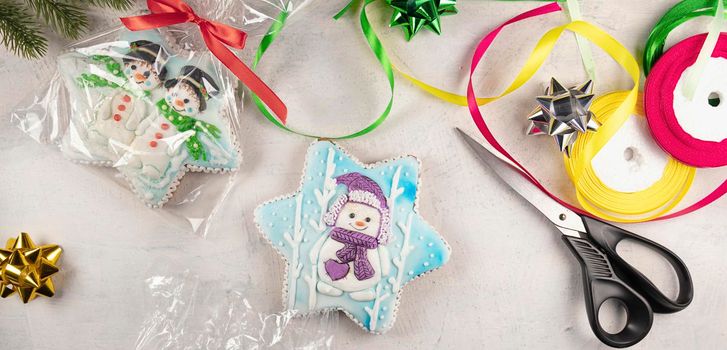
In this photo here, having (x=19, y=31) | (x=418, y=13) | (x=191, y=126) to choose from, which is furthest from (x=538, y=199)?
(x=19, y=31)

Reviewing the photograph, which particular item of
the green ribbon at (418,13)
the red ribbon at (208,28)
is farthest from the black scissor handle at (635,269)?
the red ribbon at (208,28)

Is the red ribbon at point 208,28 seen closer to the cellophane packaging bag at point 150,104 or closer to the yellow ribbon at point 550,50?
the cellophane packaging bag at point 150,104

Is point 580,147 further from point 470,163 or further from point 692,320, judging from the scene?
point 692,320

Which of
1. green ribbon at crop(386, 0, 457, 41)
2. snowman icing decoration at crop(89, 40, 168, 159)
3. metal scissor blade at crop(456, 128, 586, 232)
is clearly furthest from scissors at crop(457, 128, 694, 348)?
Result: snowman icing decoration at crop(89, 40, 168, 159)

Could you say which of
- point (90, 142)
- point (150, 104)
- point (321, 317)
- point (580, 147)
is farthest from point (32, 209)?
point (580, 147)

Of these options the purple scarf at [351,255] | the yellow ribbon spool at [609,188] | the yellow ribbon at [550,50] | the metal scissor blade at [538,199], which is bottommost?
the purple scarf at [351,255]
